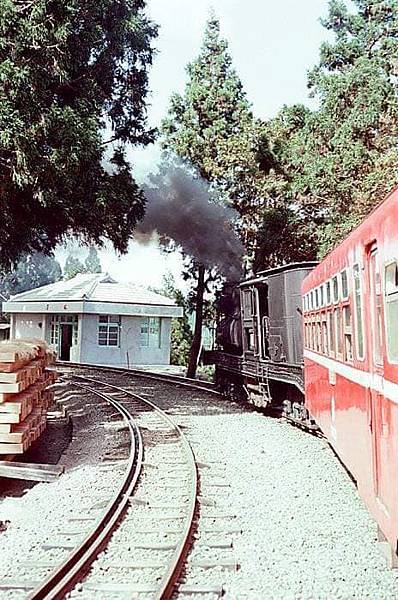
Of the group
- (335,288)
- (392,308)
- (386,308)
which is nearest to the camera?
(392,308)

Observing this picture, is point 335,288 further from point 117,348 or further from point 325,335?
point 117,348

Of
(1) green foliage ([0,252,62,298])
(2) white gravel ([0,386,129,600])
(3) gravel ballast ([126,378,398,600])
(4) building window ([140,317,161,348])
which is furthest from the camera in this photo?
(1) green foliage ([0,252,62,298])

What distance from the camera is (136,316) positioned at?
38.2 metres

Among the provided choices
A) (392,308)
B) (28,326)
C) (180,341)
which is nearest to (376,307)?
(392,308)

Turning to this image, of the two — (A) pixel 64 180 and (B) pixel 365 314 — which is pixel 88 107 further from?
(B) pixel 365 314

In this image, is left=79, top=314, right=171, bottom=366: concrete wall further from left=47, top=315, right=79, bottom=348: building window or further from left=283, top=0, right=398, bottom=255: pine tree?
left=283, top=0, right=398, bottom=255: pine tree

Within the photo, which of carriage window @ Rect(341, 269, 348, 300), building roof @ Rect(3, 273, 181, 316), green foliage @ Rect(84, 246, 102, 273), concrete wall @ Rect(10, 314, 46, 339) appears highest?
green foliage @ Rect(84, 246, 102, 273)

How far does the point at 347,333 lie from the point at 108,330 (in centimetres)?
3187

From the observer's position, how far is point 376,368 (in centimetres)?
512

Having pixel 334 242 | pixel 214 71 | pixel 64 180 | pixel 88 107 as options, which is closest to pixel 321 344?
pixel 64 180

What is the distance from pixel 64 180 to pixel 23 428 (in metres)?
6.86

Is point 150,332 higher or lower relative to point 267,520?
higher

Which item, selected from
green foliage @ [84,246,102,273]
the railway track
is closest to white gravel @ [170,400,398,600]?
the railway track

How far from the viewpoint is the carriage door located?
500cm
